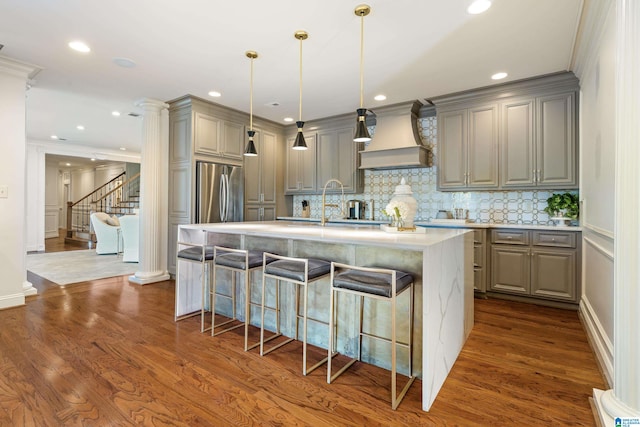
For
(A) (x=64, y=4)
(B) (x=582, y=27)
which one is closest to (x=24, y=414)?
(A) (x=64, y=4)

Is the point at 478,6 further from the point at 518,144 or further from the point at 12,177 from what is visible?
the point at 12,177

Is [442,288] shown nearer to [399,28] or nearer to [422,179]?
[399,28]

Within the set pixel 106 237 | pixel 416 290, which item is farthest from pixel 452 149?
pixel 106 237

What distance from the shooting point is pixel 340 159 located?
5359mm

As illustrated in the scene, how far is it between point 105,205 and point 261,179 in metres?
7.76

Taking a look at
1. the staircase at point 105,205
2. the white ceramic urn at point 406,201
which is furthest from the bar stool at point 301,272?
the staircase at point 105,205

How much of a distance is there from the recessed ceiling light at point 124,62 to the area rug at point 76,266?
3093 mm

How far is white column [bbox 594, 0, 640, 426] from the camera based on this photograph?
149 cm

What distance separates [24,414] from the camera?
66.6 inches

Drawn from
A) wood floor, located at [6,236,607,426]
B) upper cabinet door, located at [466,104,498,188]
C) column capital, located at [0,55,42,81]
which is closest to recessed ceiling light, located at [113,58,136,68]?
column capital, located at [0,55,42,81]

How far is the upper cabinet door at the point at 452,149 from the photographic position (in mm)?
4238

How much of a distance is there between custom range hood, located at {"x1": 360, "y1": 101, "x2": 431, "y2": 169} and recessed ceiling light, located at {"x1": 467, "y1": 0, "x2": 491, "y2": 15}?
80.5 inches

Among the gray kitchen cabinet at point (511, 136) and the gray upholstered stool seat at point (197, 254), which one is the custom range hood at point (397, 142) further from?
the gray upholstered stool seat at point (197, 254)

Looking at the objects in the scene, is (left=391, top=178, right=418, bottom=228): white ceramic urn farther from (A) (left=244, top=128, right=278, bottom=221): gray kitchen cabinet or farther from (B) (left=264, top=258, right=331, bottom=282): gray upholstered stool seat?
(A) (left=244, top=128, right=278, bottom=221): gray kitchen cabinet
